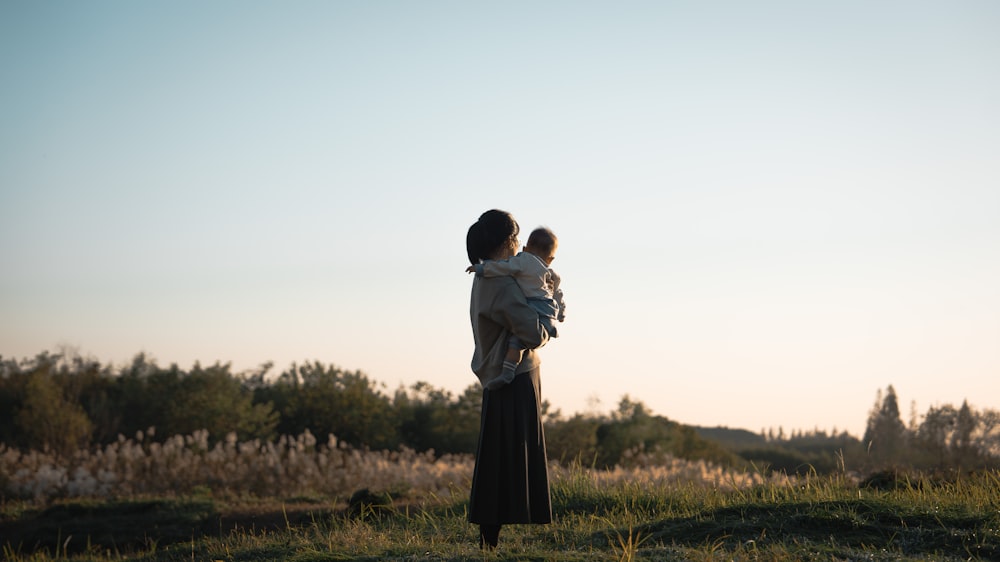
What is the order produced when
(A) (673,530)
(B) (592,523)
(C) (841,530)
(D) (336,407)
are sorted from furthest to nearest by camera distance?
(D) (336,407) → (B) (592,523) → (A) (673,530) → (C) (841,530)

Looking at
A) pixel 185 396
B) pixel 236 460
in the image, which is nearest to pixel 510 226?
pixel 236 460

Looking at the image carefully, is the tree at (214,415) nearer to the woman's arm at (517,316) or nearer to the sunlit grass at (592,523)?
the sunlit grass at (592,523)

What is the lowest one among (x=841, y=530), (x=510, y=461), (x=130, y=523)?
(x=130, y=523)

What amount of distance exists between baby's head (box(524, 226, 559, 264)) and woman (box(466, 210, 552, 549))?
124mm

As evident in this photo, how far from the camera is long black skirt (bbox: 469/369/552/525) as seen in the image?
6680 mm

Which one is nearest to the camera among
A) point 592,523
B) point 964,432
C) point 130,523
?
point 592,523

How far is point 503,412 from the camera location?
6.71 meters

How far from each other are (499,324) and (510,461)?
38.0 inches

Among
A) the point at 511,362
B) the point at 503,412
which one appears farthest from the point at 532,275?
the point at 503,412

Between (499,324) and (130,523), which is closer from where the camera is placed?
(499,324)

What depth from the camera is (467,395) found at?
24.0 m

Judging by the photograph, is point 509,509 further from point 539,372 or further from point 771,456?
point 771,456

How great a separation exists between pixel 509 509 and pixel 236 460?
11.7m

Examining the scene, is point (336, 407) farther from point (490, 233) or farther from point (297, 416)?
point (490, 233)
